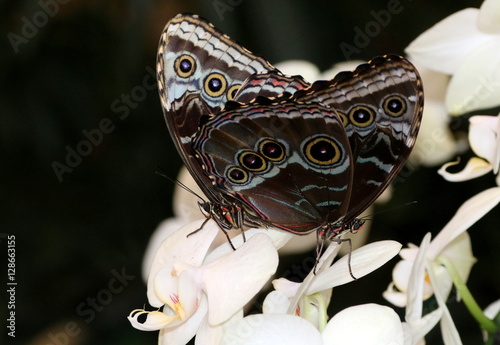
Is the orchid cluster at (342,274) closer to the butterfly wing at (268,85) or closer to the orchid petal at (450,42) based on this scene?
the orchid petal at (450,42)

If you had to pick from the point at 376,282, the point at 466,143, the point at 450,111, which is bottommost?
the point at 376,282

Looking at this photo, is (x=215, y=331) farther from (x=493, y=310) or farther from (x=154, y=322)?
(x=493, y=310)

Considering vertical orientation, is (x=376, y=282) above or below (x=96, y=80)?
→ below

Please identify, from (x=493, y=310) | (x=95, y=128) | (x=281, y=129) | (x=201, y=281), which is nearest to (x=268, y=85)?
(x=281, y=129)

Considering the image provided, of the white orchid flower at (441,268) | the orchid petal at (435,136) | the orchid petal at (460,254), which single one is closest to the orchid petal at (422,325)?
the white orchid flower at (441,268)

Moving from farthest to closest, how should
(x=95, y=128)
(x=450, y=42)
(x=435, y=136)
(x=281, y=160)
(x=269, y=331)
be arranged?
(x=95, y=128)
(x=435, y=136)
(x=450, y=42)
(x=281, y=160)
(x=269, y=331)

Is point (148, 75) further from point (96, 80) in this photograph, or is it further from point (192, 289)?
point (192, 289)

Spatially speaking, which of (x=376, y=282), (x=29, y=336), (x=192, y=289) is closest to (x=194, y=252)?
(x=192, y=289)

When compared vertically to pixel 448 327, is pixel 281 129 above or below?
above
